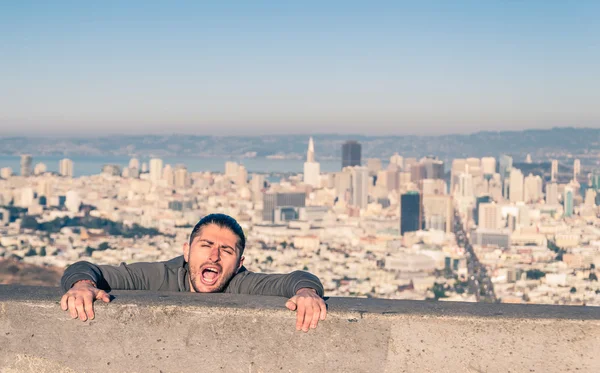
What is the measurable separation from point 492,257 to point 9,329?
29490 millimetres

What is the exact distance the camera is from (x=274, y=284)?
2150mm

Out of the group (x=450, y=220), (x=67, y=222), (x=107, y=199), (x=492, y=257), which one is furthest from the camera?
(x=107, y=199)

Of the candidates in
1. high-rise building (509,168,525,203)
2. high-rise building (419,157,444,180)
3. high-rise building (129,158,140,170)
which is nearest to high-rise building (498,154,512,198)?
high-rise building (509,168,525,203)

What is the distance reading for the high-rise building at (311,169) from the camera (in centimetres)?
6506

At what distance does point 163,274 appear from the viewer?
229 centimetres

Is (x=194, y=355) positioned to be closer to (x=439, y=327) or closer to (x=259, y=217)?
(x=439, y=327)

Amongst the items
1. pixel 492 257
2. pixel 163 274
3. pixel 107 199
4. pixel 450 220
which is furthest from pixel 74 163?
pixel 163 274

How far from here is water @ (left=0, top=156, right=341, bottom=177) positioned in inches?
2542

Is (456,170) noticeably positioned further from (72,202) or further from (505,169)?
(72,202)

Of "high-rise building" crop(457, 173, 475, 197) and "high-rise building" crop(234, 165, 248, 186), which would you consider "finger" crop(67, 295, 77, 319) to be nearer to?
"high-rise building" crop(457, 173, 475, 197)

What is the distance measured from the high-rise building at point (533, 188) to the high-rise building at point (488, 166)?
22.6ft

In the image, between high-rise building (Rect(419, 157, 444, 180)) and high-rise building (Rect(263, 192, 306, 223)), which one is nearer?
high-rise building (Rect(263, 192, 306, 223))

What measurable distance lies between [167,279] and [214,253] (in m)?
0.15

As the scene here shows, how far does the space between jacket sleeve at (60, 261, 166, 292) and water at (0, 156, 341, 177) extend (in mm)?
60620
